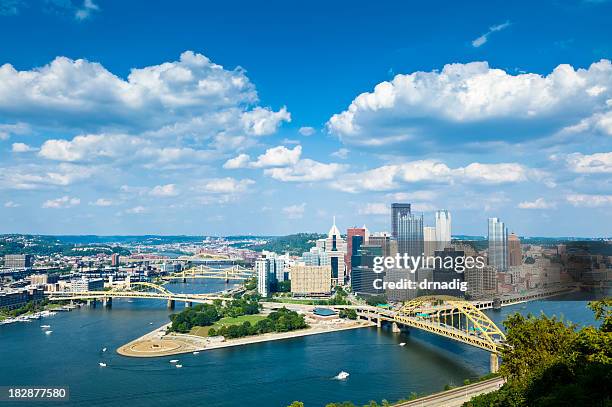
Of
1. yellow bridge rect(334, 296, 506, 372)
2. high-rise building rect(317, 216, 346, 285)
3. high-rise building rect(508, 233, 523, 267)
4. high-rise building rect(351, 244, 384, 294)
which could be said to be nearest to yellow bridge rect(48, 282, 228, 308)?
high-rise building rect(351, 244, 384, 294)

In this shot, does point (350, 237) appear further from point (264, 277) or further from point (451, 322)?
point (451, 322)

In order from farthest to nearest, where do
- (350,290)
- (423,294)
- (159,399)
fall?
1. (350,290)
2. (423,294)
3. (159,399)

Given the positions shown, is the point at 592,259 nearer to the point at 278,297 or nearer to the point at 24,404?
the point at 278,297

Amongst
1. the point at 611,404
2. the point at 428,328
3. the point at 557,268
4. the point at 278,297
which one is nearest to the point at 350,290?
the point at 278,297

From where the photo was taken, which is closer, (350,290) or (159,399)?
(159,399)

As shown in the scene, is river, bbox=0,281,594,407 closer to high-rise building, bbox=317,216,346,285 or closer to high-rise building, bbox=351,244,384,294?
high-rise building, bbox=351,244,384,294

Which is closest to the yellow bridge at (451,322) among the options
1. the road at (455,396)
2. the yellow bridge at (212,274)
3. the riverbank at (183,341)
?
the road at (455,396)

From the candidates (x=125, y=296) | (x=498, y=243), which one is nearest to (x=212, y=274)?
(x=125, y=296)
